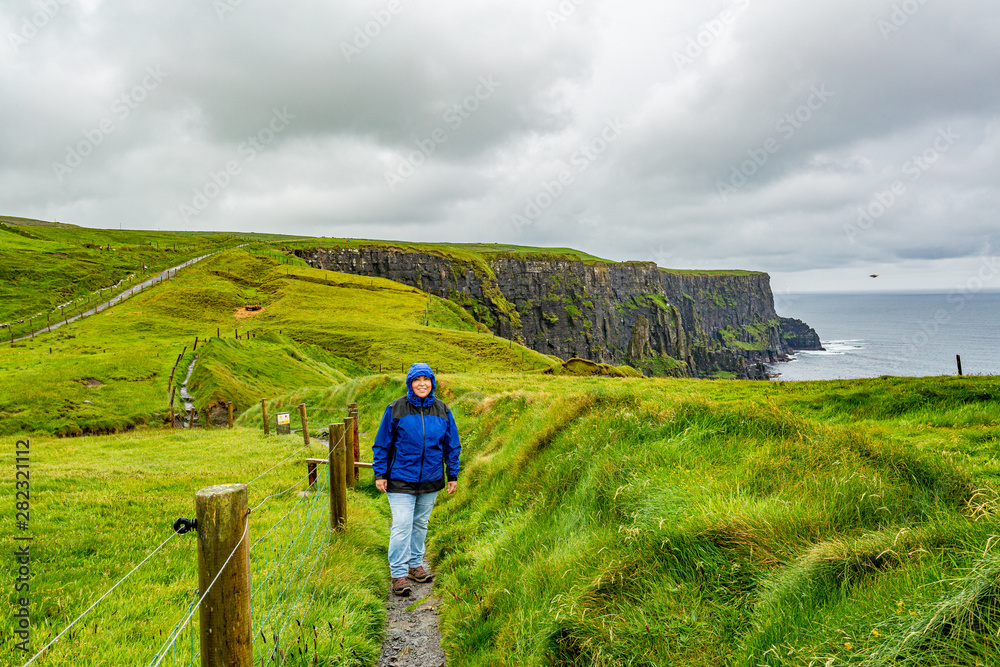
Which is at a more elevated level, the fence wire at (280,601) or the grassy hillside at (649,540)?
the grassy hillside at (649,540)

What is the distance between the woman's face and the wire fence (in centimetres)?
222

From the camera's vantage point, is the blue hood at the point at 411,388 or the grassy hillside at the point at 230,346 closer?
the blue hood at the point at 411,388

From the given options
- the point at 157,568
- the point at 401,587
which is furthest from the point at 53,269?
the point at 401,587

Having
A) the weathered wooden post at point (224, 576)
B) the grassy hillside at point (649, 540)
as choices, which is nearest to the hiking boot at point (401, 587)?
the grassy hillside at point (649, 540)

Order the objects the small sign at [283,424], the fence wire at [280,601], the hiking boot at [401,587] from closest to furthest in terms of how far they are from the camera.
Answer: the fence wire at [280,601]
the hiking boot at [401,587]
the small sign at [283,424]

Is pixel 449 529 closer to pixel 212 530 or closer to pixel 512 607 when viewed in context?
pixel 512 607

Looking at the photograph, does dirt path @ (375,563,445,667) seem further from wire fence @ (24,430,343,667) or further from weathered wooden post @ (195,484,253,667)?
weathered wooden post @ (195,484,253,667)

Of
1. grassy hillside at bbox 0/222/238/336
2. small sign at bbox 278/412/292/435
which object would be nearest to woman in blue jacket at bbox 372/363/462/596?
small sign at bbox 278/412/292/435

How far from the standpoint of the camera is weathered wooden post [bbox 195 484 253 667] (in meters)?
3.77

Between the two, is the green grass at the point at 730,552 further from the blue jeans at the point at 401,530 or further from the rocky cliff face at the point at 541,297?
the rocky cliff face at the point at 541,297

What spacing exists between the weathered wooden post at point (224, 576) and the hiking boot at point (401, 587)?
11.6 feet

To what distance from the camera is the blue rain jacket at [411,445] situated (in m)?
7.51

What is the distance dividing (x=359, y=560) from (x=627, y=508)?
442 centimetres

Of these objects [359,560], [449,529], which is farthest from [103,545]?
[449,529]
